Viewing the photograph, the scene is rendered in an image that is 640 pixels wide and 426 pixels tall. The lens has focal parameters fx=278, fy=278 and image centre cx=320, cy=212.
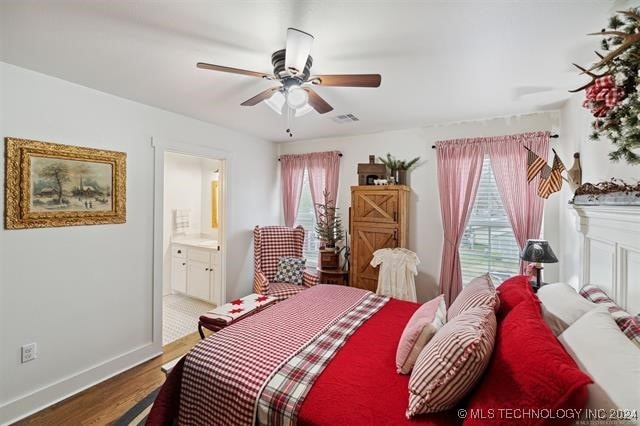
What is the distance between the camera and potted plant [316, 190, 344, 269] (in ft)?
12.3

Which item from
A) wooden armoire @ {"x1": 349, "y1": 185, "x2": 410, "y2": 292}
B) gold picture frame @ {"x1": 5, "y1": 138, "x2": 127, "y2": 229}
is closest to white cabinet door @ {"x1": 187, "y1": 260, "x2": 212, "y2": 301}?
gold picture frame @ {"x1": 5, "y1": 138, "x2": 127, "y2": 229}

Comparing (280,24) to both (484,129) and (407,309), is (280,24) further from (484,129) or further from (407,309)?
(484,129)

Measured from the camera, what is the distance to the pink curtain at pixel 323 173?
4.05 m

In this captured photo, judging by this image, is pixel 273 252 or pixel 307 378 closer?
pixel 307 378

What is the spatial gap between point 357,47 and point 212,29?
0.85 m

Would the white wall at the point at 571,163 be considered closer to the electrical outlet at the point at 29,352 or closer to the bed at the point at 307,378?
the bed at the point at 307,378

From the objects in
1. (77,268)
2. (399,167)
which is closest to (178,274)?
(77,268)

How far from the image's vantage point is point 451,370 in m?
1.07

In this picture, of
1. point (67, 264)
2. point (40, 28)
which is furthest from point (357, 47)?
point (67, 264)

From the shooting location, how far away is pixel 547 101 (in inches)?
101

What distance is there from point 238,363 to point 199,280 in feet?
9.80

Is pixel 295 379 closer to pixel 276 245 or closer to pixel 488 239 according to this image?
pixel 276 245

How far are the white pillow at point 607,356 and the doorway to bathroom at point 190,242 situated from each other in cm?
349

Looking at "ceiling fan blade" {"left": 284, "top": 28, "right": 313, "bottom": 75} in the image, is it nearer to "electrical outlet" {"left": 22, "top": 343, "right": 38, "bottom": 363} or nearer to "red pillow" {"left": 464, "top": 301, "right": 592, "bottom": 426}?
"red pillow" {"left": 464, "top": 301, "right": 592, "bottom": 426}
